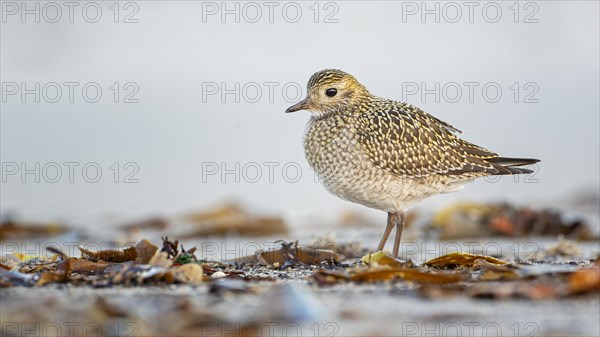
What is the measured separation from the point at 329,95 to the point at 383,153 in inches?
33.2

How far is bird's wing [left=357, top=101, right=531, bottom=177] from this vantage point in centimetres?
681

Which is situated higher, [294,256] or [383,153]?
[383,153]

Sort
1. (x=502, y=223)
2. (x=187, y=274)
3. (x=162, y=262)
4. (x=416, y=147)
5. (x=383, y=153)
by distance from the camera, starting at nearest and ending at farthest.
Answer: (x=187, y=274)
(x=162, y=262)
(x=383, y=153)
(x=416, y=147)
(x=502, y=223)

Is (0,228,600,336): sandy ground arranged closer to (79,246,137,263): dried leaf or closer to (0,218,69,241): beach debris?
(79,246,137,263): dried leaf

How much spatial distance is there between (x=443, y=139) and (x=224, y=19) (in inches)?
477

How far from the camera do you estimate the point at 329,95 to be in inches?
290

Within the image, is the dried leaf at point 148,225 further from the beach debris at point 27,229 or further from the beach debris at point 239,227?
the beach debris at point 27,229

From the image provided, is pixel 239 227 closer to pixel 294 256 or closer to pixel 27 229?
pixel 27 229

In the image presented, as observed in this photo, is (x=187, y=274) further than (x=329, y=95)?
No

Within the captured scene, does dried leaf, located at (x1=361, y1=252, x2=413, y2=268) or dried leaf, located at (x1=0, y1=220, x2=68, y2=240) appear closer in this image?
dried leaf, located at (x1=361, y1=252, x2=413, y2=268)

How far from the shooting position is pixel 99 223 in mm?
9734

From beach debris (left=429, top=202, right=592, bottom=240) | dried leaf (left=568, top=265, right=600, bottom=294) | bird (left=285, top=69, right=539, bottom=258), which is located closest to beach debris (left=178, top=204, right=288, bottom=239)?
beach debris (left=429, top=202, right=592, bottom=240)

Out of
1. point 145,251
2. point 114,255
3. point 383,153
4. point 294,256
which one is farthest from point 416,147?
point 114,255

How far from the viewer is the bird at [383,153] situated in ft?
22.2
